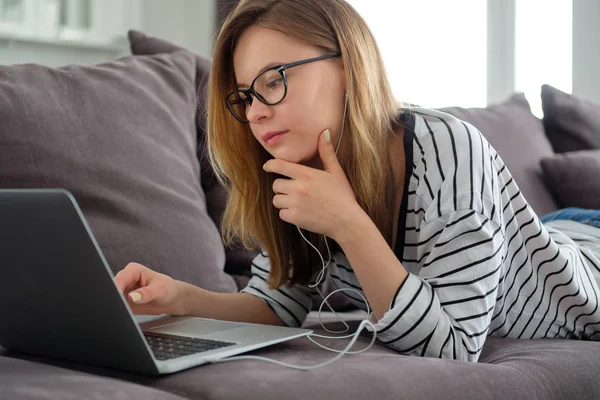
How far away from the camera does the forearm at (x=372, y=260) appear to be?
3.76 ft

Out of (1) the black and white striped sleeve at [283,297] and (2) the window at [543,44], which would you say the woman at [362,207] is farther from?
(2) the window at [543,44]

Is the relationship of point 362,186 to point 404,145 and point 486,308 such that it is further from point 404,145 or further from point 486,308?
point 486,308

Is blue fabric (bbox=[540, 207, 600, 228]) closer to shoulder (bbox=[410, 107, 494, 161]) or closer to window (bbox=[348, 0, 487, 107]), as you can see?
shoulder (bbox=[410, 107, 494, 161])

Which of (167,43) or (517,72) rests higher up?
(167,43)

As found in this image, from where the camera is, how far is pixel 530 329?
1.42 meters

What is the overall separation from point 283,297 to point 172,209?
27cm

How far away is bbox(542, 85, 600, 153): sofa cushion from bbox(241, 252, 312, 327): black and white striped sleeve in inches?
49.7

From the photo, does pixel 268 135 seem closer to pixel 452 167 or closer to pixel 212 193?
pixel 452 167

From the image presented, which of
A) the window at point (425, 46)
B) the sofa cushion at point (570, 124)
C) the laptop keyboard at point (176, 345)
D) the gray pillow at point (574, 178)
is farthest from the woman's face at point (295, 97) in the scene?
the window at point (425, 46)

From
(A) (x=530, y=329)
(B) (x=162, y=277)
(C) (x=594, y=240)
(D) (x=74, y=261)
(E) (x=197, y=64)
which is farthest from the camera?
(E) (x=197, y=64)

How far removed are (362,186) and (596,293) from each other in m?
0.53

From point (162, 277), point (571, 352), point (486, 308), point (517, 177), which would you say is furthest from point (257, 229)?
point (517, 177)

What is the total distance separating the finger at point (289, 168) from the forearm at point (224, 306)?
257 mm

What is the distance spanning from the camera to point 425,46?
11.1ft
